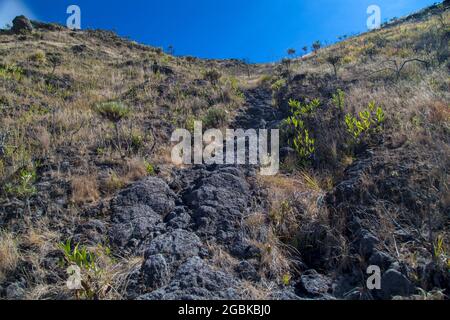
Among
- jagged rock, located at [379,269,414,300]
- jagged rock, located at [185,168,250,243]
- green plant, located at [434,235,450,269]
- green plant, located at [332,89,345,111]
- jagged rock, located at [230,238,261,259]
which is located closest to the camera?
jagged rock, located at [379,269,414,300]

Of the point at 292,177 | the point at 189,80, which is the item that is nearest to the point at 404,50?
the point at 189,80

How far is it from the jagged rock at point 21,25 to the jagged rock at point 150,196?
2125 cm

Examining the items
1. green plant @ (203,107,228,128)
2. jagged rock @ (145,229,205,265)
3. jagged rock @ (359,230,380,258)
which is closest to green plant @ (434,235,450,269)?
jagged rock @ (359,230,380,258)

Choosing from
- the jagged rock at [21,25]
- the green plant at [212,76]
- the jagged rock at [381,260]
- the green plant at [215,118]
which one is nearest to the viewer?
the jagged rock at [381,260]

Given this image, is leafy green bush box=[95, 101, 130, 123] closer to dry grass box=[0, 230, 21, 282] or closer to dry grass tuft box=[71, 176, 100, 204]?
dry grass tuft box=[71, 176, 100, 204]

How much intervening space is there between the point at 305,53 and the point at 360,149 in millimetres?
19616

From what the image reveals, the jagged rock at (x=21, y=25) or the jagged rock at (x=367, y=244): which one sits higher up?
the jagged rock at (x=21, y=25)

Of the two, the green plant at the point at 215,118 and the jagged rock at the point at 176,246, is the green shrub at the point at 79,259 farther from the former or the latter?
the green plant at the point at 215,118

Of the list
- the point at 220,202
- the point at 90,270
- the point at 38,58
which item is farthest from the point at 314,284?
the point at 38,58

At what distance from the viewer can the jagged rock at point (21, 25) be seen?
70.1ft

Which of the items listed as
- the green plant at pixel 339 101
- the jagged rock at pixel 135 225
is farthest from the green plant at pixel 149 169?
the green plant at pixel 339 101

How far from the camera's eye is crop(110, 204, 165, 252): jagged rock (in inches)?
154

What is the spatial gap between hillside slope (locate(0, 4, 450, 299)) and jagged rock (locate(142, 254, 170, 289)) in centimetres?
1
